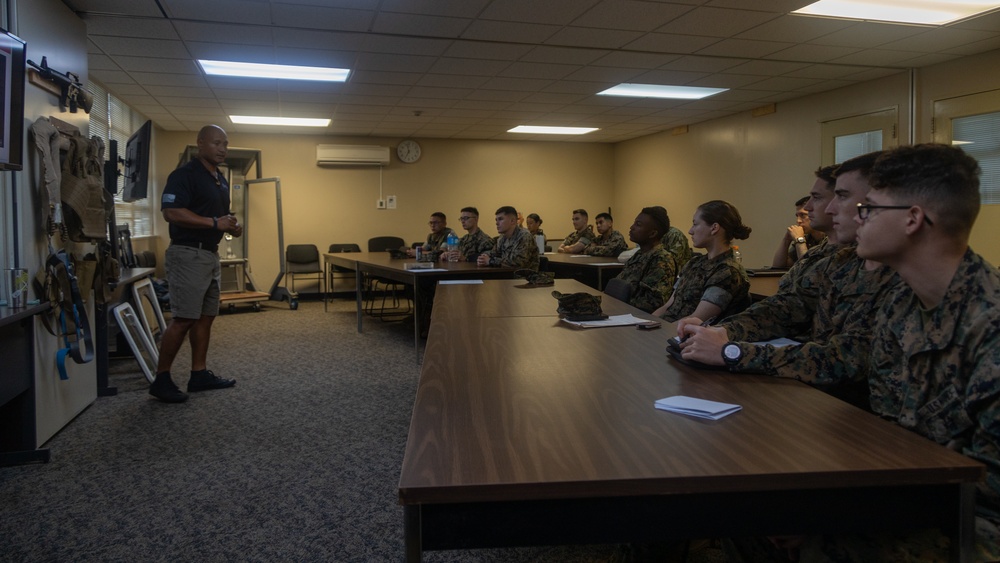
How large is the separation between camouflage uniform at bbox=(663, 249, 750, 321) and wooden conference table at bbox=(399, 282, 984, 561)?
142cm

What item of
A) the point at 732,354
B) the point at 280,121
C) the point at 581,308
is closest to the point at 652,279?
the point at 581,308

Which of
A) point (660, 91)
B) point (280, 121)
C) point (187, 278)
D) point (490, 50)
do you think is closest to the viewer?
point (187, 278)

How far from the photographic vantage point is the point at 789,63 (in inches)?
225

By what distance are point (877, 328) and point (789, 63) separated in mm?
5082

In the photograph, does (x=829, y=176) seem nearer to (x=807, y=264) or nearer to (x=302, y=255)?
(x=807, y=264)

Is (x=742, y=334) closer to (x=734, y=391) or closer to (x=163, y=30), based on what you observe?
(x=734, y=391)

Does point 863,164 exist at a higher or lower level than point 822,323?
higher

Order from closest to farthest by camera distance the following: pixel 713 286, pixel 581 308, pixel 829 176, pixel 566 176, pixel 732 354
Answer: pixel 732 354
pixel 829 176
pixel 581 308
pixel 713 286
pixel 566 176

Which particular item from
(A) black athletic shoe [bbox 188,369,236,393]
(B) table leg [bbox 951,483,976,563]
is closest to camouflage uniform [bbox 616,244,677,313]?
(A) black athletic shoe [bbox 188,369,236,393]

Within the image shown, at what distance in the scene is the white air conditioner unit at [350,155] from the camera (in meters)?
9.78

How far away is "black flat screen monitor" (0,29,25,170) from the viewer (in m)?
2.36

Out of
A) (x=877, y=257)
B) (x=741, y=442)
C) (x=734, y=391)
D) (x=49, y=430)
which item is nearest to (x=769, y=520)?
(x=741, y=442)

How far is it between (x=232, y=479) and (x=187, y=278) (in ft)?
5.10

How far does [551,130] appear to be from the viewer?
9.67 m
